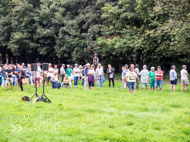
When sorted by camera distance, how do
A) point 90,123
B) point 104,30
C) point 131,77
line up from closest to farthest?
point 90,123
point 131,77
point 104,30

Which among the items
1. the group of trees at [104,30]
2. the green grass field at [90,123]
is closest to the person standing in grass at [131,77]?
the green grass field at [90,123]

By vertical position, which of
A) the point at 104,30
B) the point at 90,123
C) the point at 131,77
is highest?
the point at 104,30

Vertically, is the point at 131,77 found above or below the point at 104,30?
below

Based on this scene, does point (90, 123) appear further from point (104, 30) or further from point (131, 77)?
point (104, 30)

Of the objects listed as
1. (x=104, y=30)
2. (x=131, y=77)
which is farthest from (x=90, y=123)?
(x=104, y=30)

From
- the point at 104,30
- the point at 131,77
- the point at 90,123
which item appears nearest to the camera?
the point at 90,123

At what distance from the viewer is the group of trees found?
75.2 ft

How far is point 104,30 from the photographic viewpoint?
1179 inches

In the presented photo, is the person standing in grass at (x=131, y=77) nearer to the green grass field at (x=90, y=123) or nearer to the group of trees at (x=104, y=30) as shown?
the green grass field at (x=90, y=123)

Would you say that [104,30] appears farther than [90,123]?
Yes

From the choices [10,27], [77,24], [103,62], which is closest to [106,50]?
[103,62]

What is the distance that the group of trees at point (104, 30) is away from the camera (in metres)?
22.9

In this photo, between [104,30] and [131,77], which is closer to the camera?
[131,77]

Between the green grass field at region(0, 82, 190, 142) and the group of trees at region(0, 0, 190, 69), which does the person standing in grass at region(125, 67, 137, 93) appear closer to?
the green grass field at region(0, 82, 190, 142)
